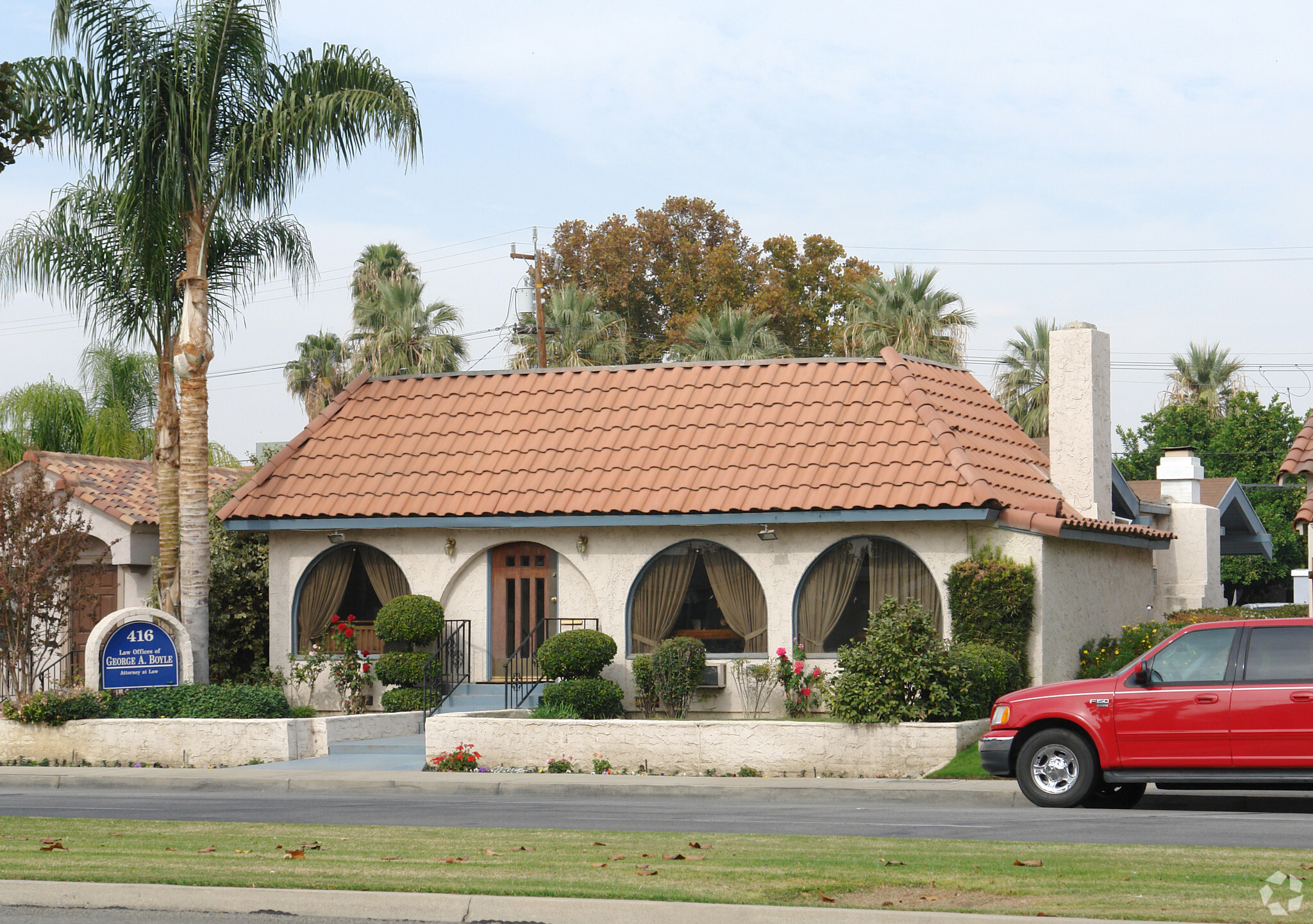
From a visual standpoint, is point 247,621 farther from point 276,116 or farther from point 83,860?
point 83,860

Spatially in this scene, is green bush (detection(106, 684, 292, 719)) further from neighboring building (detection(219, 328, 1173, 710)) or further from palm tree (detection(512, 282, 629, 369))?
palm tree (detection(512, 282, 629, 369))

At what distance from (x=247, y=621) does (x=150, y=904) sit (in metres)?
17.1

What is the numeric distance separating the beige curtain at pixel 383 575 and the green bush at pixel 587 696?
4295mm

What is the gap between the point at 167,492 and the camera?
23.8 metres

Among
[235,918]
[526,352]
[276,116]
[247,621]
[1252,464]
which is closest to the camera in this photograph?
[235,918]

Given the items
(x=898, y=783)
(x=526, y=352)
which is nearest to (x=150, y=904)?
(x=898, y=783)

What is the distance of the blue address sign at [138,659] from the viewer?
71.2ft

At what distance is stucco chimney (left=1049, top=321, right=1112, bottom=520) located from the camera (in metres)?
23.1

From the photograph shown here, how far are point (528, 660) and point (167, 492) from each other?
6467 millimetres

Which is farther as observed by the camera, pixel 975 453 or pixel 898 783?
pixel 975 453

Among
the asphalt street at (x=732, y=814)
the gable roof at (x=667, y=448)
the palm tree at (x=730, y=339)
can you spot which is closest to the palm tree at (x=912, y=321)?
the palm tree at (x=730, y=339)

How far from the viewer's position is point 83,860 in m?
9.78

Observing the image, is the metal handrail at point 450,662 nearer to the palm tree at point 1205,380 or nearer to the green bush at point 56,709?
the green bush at point 56,709

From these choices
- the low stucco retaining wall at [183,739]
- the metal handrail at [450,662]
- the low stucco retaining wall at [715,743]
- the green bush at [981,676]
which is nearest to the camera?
the low stucco retaining wall at [715,743]
